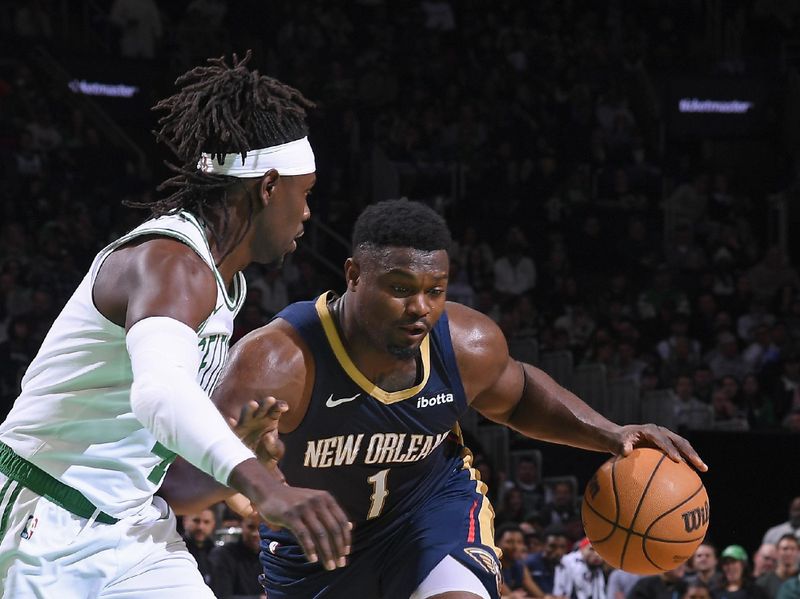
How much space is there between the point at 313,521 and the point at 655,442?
235 centimetres

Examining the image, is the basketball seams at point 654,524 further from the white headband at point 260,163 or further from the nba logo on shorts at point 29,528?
the nba logo on shorts at point 29,528

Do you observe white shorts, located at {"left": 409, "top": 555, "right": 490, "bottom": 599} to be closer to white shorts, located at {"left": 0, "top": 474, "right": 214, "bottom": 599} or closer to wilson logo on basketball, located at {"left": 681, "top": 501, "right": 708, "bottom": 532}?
wilson logo on basketball, located at {"left": 681, "top": 501, "right": 708, "bottom": 532}

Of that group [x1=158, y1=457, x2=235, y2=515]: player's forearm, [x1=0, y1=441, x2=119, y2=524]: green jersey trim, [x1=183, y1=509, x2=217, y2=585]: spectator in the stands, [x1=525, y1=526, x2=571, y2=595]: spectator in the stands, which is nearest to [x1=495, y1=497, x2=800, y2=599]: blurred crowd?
[x1=525, y1=526, x2=571, y2=595]: spectator in the stands

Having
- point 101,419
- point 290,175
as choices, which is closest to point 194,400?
point 101,419

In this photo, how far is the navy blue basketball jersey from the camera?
14.1 feet

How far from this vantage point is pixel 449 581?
4.16 m

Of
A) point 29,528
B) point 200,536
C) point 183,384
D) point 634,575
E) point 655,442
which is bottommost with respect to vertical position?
point 634,575

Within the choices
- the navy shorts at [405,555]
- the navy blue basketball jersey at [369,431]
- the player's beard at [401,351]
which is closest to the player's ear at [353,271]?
the navy blue basketball jersey at [369,431]

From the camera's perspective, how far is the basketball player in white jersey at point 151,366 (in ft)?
8.98

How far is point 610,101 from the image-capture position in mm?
16406

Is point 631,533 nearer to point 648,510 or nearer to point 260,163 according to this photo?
point 648,510

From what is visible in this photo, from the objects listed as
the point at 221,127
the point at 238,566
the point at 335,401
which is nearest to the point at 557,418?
the point at 335,401

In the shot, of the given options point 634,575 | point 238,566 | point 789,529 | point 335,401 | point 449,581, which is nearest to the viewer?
point 449,581

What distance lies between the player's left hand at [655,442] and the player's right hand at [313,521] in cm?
223
